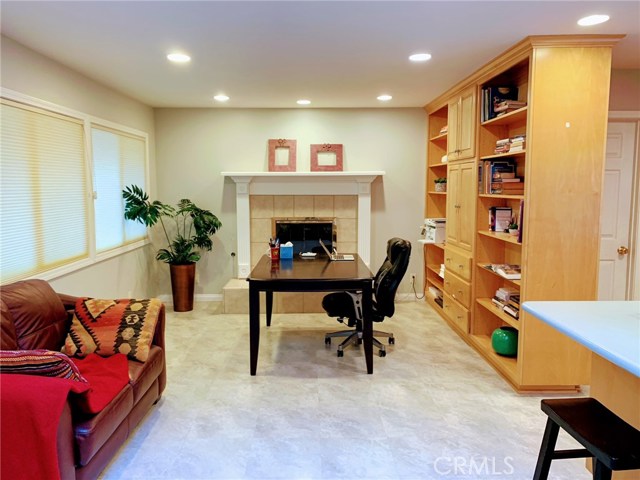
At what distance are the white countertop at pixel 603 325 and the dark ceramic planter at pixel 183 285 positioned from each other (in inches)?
161

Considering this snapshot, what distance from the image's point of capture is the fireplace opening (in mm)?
5758

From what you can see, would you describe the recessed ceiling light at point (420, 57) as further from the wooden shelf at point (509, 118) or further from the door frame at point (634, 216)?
the door frame at point (634, 216)

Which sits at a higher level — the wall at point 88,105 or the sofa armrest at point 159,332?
the wall at point 88,105

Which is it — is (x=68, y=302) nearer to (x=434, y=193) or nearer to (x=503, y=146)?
(x=503, y=146)

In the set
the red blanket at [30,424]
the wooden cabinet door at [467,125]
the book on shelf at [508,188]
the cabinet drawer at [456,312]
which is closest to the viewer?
the red blanket at [30,424]

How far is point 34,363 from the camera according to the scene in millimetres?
1902

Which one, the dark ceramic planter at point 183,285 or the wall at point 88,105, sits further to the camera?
the dark ceramic planter at point 183,285

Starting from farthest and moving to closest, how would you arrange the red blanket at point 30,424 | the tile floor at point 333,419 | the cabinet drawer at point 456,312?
1. the cabinet drawer at point 456,312
2. the tile floor at point 333,419
3. the red blanket at point 30,424

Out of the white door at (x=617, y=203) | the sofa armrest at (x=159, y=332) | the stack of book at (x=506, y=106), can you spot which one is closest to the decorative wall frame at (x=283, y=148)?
the stack of book at (x=506, y=106)

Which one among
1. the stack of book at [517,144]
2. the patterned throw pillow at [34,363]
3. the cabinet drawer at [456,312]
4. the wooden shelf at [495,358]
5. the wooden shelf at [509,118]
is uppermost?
the wooden shelf at [509,118]

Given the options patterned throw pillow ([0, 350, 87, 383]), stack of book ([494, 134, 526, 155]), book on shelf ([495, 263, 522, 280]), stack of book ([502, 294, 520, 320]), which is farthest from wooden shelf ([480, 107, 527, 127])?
patterned throw pillow ([0, 350, 87, 383])

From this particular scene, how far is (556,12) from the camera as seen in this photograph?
2535mm

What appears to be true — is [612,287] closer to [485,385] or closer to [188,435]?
[485,385]

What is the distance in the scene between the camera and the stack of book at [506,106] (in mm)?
3508
